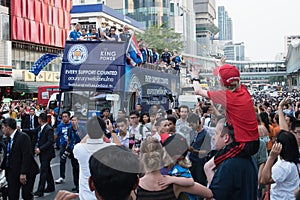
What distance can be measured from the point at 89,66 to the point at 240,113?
220 inches

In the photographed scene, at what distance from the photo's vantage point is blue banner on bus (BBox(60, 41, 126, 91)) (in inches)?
346

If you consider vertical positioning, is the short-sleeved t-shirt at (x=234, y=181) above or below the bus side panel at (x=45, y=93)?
below

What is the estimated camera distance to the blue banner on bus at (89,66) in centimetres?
880

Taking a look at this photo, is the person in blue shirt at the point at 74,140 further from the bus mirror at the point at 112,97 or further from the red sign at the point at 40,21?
the red sign at the point at 40,21

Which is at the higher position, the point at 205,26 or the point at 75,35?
the point at 75,35

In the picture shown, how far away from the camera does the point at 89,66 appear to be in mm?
8086

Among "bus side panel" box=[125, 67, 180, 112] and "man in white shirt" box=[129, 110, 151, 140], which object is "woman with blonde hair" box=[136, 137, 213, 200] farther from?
"bus side panel" box=[125, 67, 180, 112]

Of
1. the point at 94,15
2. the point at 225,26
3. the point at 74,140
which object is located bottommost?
the point at 74,140

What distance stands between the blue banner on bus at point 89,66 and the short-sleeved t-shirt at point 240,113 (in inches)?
214

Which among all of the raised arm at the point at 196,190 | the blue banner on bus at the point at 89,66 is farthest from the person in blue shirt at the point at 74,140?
the raised arm at the point at 196,190

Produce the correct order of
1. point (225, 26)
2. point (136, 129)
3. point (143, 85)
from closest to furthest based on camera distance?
point (225, 26)
point (136, 129)
point (143, 85)

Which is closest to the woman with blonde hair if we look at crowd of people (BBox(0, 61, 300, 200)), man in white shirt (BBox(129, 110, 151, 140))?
crowd of people (BBox(0, 61, 300, 200))

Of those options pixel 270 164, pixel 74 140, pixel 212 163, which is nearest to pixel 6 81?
pixel 74 140

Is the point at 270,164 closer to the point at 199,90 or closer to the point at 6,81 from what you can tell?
the point at 199,90
